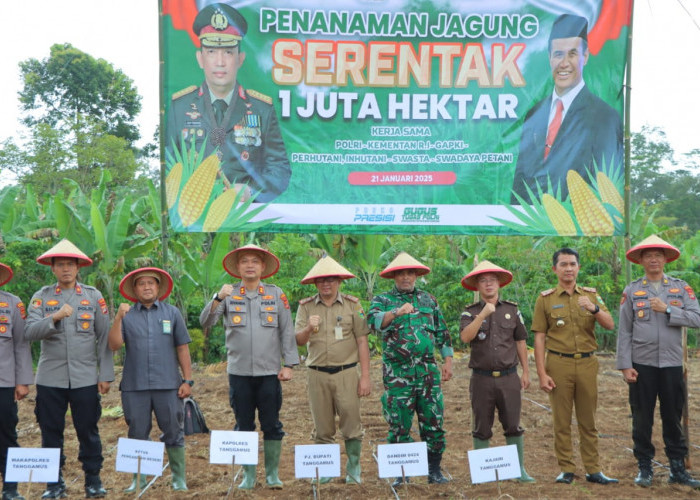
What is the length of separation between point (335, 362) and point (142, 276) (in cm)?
154

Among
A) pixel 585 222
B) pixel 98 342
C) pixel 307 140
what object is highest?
pixel 307 140

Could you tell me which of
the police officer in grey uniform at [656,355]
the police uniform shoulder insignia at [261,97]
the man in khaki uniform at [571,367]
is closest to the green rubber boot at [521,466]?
the man in khaki uniform at [571,367]

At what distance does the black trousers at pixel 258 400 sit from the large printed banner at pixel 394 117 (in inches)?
68.1

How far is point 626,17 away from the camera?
21.8 ft

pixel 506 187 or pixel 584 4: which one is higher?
pixel 584 4

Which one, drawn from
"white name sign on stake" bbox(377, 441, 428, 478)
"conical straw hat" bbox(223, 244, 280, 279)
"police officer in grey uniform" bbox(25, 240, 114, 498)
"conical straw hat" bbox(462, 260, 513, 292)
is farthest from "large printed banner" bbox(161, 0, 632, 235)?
"white name sign on stake" bbox(377, 441, 428, 478)

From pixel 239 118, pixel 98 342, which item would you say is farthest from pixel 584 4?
pixel 98 342

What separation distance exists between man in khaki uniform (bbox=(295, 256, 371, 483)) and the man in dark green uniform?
4.98ft

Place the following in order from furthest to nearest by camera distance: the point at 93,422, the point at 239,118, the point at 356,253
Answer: the point at 356,253, the point at 239,118, the point at 93,422

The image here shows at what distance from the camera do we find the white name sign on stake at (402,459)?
15.4ft

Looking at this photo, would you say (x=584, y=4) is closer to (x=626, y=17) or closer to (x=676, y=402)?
(x=626, y=17)

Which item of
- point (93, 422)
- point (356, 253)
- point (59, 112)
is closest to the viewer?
point (93, 422)

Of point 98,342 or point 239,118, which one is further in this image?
point 239,118

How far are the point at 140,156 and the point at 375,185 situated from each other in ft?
94.3
